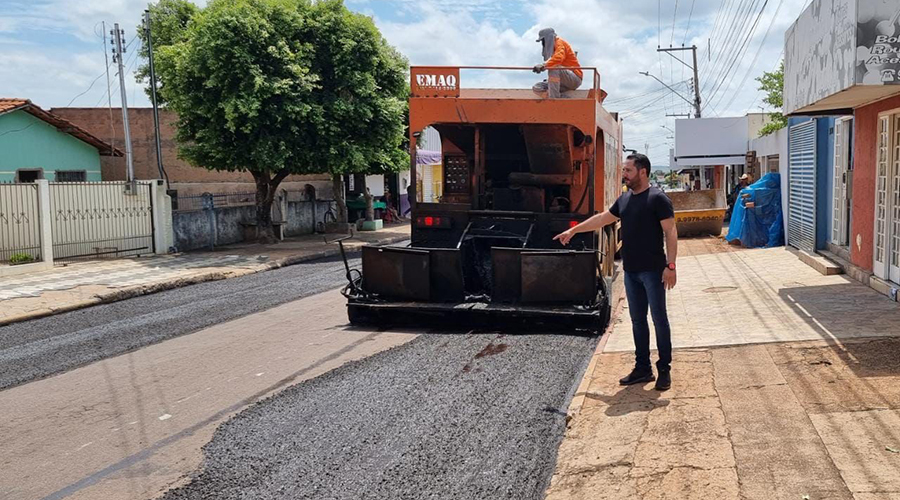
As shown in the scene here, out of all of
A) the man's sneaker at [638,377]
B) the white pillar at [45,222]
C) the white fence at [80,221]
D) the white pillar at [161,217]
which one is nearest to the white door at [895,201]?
the man's sneaker at [638,377]

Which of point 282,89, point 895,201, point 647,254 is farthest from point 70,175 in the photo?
point 647,254

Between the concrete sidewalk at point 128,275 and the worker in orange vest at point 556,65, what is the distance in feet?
25.7

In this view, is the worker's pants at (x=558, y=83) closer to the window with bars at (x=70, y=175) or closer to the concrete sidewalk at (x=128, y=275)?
the concrete sidewalk at (x=128, y=275)

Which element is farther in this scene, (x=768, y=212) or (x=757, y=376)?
(x=768, y=212)

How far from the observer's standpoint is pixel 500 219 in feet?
34.1

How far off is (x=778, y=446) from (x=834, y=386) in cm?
148

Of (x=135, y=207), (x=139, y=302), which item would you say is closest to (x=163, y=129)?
(x=135, y=207)

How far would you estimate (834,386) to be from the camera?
19.5ft

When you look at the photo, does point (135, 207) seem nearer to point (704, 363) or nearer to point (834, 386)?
point (704, 363)

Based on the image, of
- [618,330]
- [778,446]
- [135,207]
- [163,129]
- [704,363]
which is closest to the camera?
[778,446]

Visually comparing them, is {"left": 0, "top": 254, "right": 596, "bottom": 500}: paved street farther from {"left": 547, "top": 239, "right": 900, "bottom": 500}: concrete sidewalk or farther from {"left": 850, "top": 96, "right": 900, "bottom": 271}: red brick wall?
{"left": 850, "top": 96, "right": 900, "bottom": 271}: red brick wall

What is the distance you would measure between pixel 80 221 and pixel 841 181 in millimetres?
15165

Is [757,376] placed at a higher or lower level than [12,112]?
lower

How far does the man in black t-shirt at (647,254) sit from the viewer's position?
243 inches
